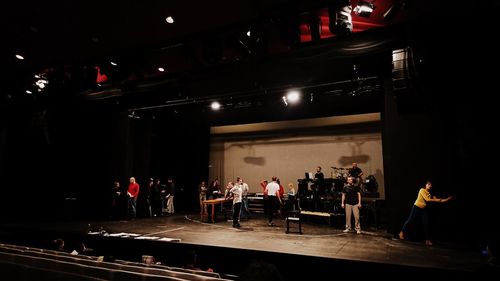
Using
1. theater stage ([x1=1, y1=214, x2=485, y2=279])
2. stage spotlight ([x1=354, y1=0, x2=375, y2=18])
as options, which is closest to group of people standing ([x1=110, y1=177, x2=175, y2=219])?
theater stage ([x1=1, y1=214, x2=485, y2=279])

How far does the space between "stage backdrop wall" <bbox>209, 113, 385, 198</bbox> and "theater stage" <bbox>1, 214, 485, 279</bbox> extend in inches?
182

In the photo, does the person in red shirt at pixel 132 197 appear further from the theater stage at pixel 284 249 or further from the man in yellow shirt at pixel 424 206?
the man in yellow shirt at pixel 424 206

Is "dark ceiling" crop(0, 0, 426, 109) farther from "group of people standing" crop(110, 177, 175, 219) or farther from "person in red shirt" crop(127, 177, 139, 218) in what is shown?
"group of people standing" crop(110, 177, 175, 219)

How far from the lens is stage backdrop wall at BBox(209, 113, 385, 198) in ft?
38.8

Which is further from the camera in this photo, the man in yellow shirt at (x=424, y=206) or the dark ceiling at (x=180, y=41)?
the man in yellow shirt at (x=424, y=206)

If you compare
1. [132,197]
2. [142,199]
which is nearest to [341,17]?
[132,197]

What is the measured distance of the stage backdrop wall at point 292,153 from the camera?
1182cm

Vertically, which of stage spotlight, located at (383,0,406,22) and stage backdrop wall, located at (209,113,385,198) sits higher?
stage spotlight, located at (383,0,406,22)

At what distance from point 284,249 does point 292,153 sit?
8450 millimetres

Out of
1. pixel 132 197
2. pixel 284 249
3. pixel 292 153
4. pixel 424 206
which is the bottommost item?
pixel 284 249

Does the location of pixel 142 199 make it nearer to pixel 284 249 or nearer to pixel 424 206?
pixel 284 249

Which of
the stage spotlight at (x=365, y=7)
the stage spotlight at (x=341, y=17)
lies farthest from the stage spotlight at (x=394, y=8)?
the stage spotlight at (x=341, y=17)

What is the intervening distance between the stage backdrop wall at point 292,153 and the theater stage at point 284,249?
4.63 meters

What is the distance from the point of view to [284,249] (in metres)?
5.29
